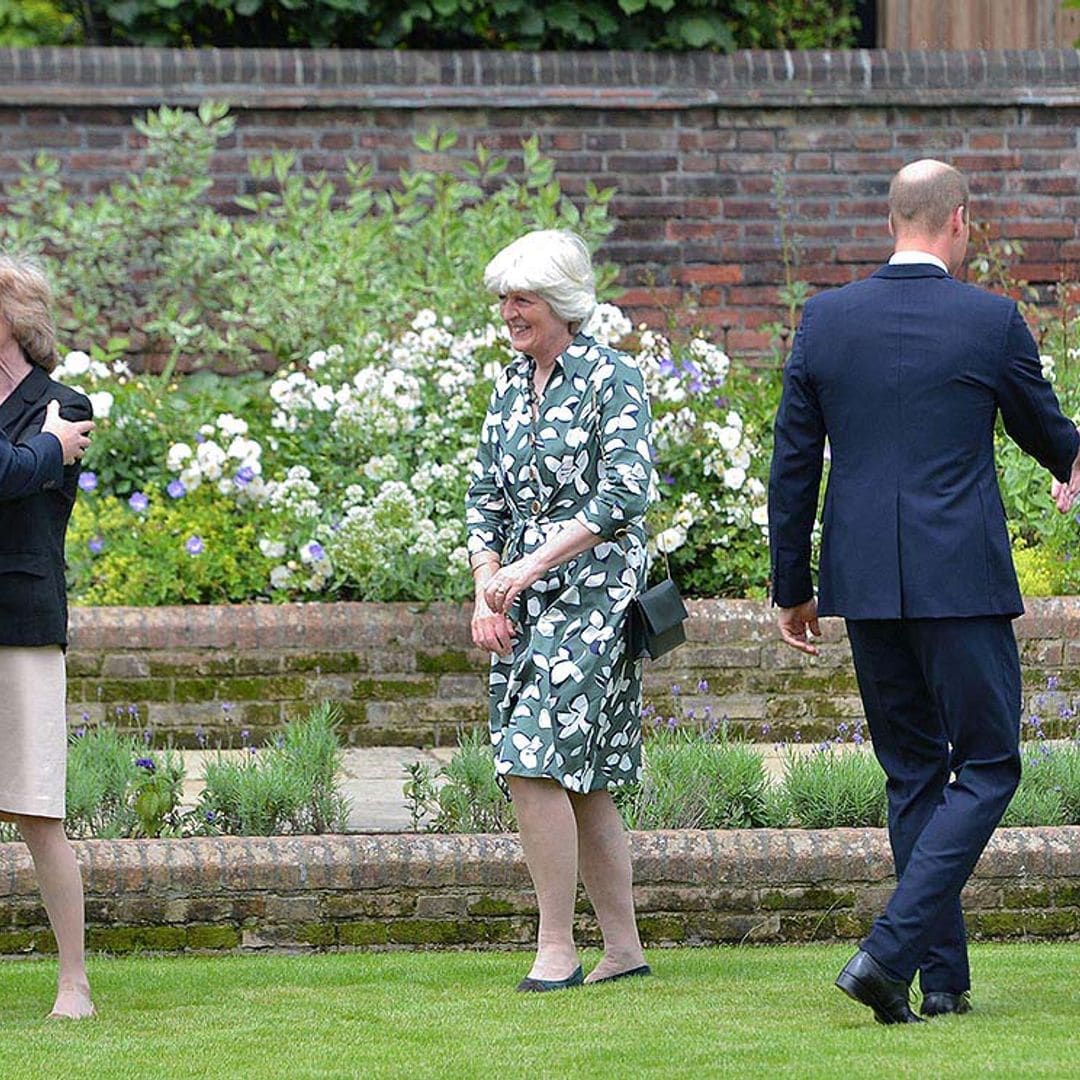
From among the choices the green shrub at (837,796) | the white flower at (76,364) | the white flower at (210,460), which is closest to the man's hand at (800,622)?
the green shrub at (837,796)

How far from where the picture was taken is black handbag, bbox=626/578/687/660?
5.10 m

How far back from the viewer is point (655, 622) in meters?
5.09

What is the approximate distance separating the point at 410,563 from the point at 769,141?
3.50m

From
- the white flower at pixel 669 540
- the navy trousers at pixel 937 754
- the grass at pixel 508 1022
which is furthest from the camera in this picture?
the white flower at pixel 669 540

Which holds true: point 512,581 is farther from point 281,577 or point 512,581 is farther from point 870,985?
point 281,577

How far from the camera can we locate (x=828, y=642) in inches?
316

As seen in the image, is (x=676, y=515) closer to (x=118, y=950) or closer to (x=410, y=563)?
(x=410, y=563)

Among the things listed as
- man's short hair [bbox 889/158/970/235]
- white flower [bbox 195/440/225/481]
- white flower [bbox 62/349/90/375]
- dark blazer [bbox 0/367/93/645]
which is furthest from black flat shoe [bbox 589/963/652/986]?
white flower [bbox 62/349/90/375]

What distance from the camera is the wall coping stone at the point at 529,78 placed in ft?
33.7

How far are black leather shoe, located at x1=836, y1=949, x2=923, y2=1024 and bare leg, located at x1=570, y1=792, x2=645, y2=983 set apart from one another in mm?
866

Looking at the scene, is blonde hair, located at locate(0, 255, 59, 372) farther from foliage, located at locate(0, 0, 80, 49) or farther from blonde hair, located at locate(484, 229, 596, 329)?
foliage, located at locate(0, 0, 80, 49)

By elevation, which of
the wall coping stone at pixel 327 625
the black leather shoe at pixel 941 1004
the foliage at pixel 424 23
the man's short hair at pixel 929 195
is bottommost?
the black leather shoe at pixel 941 1004

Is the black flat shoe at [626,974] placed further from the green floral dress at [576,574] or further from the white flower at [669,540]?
the white flower at [669,540]

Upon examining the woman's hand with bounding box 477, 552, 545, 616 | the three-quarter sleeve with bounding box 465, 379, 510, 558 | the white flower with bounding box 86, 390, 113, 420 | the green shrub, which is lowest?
the green shrub
